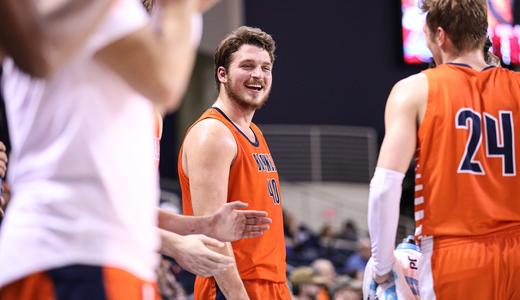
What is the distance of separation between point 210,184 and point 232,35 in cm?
100

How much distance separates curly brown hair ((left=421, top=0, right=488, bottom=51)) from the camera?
3607mm

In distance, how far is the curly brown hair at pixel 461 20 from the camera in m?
3.61

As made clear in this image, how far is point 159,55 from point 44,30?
25cm


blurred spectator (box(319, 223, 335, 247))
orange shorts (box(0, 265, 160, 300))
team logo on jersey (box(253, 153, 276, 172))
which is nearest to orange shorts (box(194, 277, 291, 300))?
team logo on jersey (box(253, 153, 276, 172))

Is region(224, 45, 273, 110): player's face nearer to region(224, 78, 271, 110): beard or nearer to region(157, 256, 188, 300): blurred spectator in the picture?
region(224, 78, 271, 110): beard

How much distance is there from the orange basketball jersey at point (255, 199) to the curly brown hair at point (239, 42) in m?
0.36

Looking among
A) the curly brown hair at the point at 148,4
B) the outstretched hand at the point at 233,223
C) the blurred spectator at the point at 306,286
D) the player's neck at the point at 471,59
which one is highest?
the curly brown hair at the point at 148,4

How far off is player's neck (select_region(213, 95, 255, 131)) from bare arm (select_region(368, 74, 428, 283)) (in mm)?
1262

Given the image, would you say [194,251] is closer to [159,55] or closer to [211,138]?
[159,55]

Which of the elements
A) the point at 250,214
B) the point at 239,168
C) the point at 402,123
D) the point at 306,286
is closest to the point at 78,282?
the point at 250,214

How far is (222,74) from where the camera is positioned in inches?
189

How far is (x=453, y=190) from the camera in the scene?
355 cm

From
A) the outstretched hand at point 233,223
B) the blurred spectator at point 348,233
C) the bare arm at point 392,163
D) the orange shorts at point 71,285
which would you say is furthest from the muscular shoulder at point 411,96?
the blurred spectator at point 348,233

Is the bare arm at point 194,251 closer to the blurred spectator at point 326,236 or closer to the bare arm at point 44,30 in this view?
the bare arm at point 44,30
